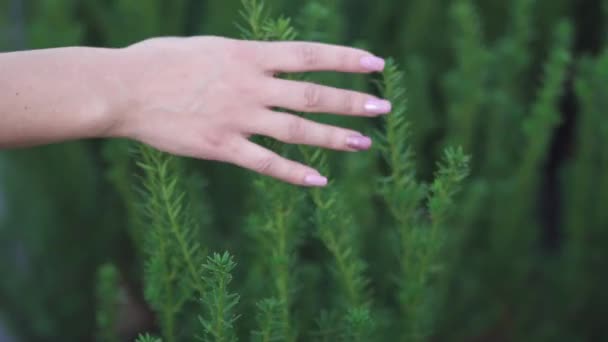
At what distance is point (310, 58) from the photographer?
881 millimetres

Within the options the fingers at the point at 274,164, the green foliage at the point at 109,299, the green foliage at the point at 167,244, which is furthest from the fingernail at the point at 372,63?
the green foliage at the point at 109,299

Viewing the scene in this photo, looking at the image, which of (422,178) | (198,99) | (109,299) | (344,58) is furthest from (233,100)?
(422,178)

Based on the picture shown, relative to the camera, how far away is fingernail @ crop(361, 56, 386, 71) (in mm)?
868

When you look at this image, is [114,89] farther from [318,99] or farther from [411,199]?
[411,199]

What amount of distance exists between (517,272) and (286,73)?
2.46ft

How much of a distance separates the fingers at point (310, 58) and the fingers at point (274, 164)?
0.10m

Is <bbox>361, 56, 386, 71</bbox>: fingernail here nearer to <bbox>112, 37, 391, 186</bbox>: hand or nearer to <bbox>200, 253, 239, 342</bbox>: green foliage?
<bbox>112, 37, 391, 186</bbox>: hand

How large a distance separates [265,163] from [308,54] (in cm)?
14

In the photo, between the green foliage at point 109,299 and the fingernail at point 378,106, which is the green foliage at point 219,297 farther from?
the green foliage at point 109,299

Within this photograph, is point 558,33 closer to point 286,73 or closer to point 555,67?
point 555,67

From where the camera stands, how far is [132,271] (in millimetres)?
1697

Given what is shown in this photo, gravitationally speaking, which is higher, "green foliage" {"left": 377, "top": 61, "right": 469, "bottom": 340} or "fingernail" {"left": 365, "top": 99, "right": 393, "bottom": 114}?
"fingernail" {"left": 365, "top": 99, "right": 393, "bottom": 114}

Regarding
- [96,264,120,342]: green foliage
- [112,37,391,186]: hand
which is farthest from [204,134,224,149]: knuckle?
[96,264,120,342]: green foliage

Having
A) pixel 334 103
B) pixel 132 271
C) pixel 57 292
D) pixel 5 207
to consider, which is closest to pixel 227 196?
pixel 132 271
